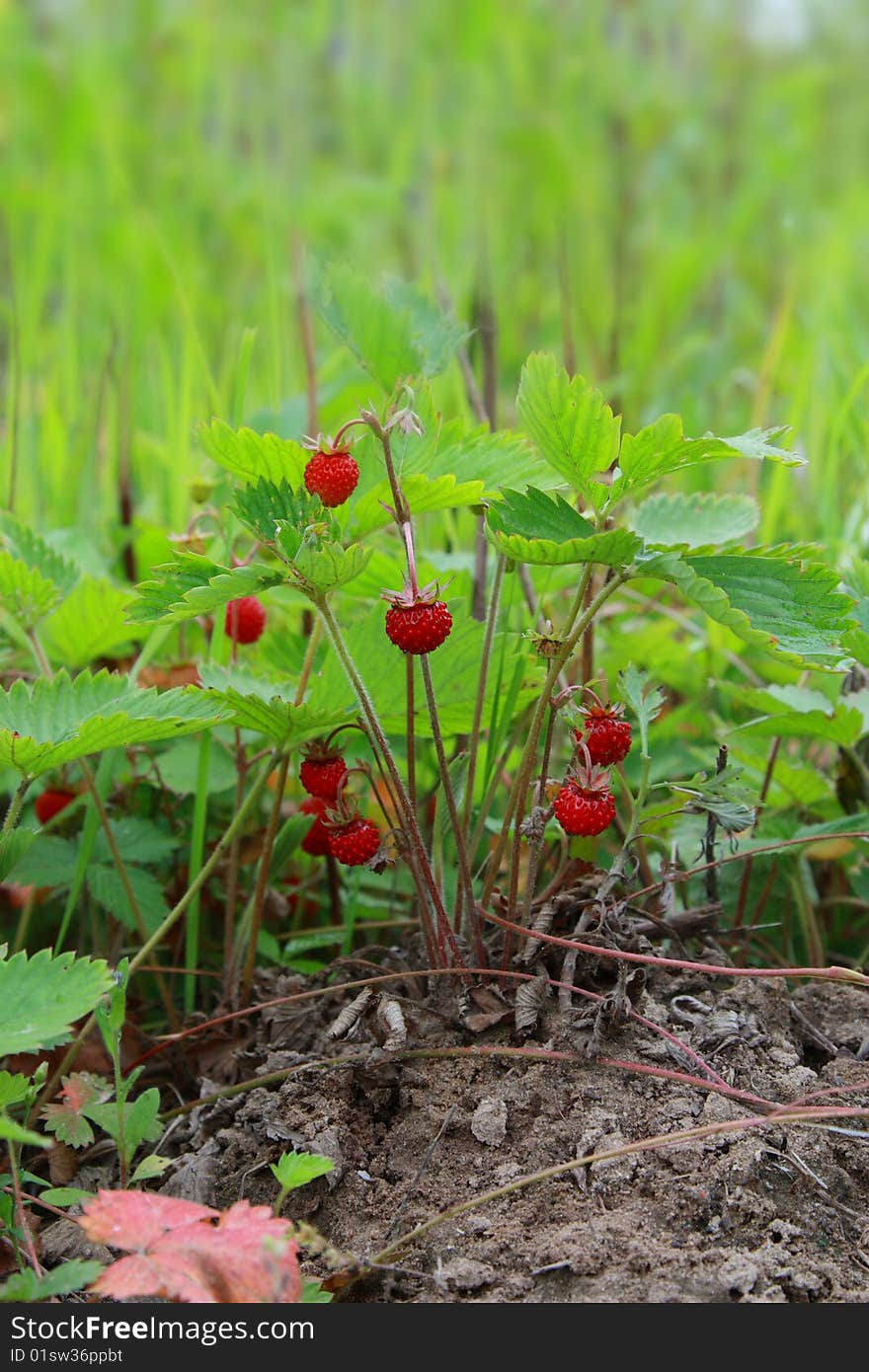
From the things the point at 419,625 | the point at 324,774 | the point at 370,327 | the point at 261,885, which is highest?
the point at 370,327

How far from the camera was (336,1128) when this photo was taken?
3.23 ft

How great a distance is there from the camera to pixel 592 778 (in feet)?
3.17

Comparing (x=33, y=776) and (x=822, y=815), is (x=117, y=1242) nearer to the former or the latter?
(x=33, y=776)

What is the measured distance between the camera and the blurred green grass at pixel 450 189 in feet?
8.04

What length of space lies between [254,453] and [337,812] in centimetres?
31

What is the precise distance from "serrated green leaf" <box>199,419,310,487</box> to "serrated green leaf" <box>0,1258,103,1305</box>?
0.57 m

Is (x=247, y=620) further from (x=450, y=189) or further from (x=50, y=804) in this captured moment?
(x=450, y=189)

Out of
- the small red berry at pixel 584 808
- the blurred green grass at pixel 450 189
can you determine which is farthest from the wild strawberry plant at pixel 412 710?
the blurred green grass at pixel 450 189

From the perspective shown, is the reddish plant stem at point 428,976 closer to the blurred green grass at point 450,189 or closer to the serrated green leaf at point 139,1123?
the serrated green leaf at point 139,1123

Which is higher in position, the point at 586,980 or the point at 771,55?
the point at 771,55

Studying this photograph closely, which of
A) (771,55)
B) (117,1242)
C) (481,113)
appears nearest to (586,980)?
(117,1242)

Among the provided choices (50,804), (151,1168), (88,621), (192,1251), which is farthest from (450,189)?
(192,1251)

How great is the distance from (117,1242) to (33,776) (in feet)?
1.27

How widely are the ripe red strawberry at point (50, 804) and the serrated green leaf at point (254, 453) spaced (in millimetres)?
522
